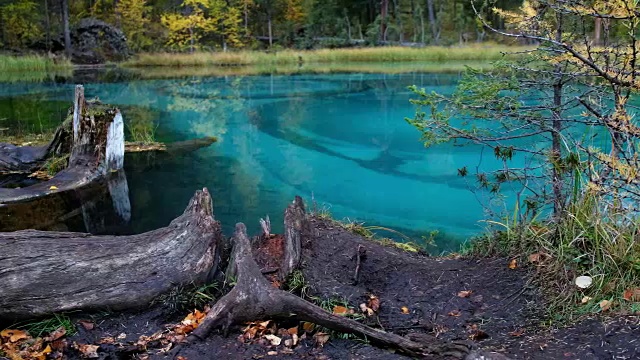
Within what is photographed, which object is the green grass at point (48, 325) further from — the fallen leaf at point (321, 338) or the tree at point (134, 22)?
the tree at point (134, 22)

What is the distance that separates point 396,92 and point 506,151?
50.4 feet

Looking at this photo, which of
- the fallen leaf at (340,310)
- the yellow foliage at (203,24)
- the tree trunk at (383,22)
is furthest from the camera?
the tree trunk at (383,22)

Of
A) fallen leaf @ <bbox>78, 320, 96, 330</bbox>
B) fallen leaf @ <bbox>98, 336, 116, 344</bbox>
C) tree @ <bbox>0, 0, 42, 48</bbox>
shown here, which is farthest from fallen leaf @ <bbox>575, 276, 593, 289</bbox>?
tree @ <bbox>0, 0, 42, 48</bbox>

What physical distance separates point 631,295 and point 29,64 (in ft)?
95.3

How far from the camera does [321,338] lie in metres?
3.11

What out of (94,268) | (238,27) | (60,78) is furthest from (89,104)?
(238,27)

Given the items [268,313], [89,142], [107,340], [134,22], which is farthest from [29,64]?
[268,313]

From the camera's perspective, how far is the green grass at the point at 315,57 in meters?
31.5

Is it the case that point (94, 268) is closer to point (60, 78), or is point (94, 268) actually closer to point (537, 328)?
point (537, 328)

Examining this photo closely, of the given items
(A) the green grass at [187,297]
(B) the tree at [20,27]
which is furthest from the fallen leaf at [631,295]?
(B) the tree at [20,27]

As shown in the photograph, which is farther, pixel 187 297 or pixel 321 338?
pixel 187 297

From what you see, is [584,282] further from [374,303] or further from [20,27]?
[20,27]

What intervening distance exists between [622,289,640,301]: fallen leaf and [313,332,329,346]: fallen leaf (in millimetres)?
1564

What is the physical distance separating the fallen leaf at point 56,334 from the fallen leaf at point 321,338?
4.47 feet
